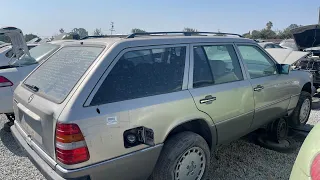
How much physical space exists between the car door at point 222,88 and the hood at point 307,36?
7.40 meters

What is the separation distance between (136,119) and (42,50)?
15.1ft

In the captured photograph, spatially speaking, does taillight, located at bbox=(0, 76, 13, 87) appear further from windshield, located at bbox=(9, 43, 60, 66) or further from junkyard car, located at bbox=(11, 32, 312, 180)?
junkyard car, located at bbox=(11, 32, 312, 180)

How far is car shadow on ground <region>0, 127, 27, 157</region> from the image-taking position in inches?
153

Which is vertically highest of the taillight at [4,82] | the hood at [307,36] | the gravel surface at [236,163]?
the hood at [307,36]

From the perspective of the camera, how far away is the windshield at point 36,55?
468cm

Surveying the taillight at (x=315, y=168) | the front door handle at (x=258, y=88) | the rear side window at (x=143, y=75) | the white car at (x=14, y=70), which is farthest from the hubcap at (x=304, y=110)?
the white car at (x=14, y=70)

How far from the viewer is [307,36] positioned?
9312 millimetres

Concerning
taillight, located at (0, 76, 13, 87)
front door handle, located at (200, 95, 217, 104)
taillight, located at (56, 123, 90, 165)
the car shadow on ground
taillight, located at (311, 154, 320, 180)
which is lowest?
the car shadow on ground

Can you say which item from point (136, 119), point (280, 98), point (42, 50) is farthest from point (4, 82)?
point (280, 98)

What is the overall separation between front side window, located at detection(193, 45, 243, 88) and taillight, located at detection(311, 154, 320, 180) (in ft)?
4.40

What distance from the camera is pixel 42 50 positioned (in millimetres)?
5902

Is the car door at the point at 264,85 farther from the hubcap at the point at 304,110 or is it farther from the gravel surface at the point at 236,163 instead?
the hubcap at the point at 304,110

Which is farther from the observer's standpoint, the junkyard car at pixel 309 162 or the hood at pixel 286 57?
the hood at pixel 286 57

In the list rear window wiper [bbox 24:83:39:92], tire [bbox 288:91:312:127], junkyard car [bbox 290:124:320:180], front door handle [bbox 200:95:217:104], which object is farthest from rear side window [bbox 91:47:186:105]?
tire [bbox 288:91:312:127]
